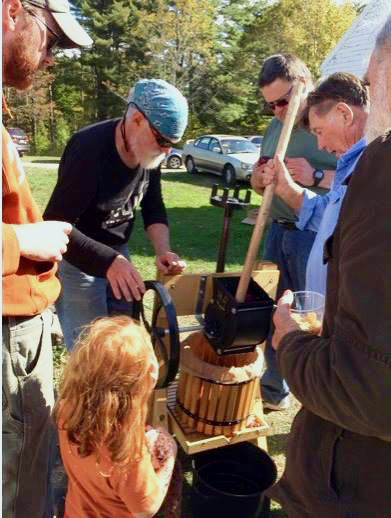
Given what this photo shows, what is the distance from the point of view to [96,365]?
157cm

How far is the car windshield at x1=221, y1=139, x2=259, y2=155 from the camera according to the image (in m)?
16.3

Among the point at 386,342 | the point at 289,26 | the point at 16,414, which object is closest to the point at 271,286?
the point at 16,414

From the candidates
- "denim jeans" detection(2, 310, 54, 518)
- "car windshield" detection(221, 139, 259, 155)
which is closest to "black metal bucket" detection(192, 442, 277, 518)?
"denim jeans" detection(2, 310, 54, 518)

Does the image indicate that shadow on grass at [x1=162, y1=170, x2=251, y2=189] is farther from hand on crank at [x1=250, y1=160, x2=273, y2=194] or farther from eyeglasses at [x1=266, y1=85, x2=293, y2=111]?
hand on crank at [x1=250, y1=160, x2=273, y2=194]

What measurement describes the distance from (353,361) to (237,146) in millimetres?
16018

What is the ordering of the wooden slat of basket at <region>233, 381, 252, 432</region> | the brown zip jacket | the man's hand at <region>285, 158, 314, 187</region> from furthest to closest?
the man's hand at <region>285, 158, 314, 187</region>, the wooden slat of basket at <region>233, 381, 252, 432</region>, the brown zip jacket

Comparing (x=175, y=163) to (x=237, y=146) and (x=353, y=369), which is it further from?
(x=353, y=369)

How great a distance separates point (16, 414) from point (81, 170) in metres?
1.09

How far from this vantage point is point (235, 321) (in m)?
1.80

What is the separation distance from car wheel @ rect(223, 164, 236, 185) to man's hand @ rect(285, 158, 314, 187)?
40.9ft

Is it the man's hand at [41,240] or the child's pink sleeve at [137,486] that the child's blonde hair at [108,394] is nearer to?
the child's pink sleeve at [137,486]

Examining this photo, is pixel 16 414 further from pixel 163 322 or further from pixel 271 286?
pixel 271 286

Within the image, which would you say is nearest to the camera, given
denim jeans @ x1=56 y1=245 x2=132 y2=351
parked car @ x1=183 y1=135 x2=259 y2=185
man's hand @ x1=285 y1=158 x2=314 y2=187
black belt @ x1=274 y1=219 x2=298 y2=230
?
denim jeans @ x1=56 y1=245 x2=132 y2=351

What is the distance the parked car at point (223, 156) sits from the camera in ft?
50.6
